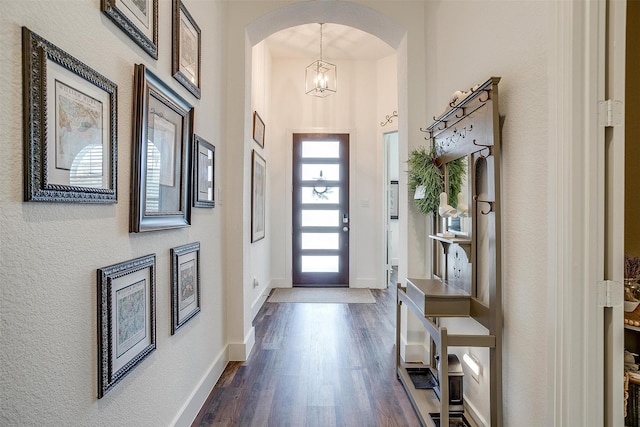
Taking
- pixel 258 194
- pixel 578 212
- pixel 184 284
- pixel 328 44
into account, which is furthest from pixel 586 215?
pixel 328 44

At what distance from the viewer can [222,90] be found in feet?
8.18

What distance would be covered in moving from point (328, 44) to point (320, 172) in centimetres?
178

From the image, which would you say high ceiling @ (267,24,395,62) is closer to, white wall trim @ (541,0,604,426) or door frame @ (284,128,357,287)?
door frame @ (284,128,357,287)

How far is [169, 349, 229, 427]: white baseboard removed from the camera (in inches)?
67.8

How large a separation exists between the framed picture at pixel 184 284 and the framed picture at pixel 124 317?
0.63 ft

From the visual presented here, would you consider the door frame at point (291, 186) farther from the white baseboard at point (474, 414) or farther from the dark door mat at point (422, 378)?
the white baseboard at point (474, 414)

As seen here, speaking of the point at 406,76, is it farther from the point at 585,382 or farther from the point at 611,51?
the point at 585,382

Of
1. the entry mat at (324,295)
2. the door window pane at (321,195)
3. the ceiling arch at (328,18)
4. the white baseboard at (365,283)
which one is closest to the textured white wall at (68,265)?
the ceiling arch at (328,18)

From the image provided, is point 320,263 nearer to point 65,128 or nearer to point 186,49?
point 186,49

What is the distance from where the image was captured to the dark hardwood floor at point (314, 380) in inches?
75.9

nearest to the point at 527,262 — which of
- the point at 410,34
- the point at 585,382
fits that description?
the point at 585,382

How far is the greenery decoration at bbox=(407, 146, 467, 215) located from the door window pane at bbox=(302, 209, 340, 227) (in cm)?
273

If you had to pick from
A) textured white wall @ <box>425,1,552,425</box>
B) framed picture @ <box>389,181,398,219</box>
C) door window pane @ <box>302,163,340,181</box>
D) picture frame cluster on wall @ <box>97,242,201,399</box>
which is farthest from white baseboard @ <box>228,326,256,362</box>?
framed picture @ <box>389,181,398,219</box>

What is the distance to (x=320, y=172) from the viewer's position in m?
5.12
